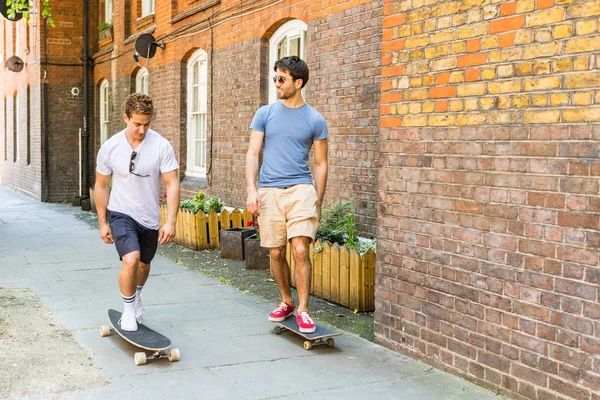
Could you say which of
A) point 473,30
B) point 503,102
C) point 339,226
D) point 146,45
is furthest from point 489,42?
point 146,45

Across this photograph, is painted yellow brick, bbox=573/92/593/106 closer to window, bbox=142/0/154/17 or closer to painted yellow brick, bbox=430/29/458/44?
painted yellow brick, bbox=430/29/458/44

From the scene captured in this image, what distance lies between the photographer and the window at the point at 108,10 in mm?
19469

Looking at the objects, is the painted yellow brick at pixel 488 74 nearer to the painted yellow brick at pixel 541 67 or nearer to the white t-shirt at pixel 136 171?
the painted yellow brick at pixel 541 67

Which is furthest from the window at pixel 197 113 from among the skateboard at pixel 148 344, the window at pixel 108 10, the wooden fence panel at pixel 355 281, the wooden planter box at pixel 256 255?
the skateboard at pixel 148 344

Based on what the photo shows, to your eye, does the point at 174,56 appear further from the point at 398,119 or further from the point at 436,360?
the point at 436,360

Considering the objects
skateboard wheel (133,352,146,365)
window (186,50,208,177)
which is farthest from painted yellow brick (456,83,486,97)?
window (186,50,208,177)

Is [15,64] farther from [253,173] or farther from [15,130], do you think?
[253,173]

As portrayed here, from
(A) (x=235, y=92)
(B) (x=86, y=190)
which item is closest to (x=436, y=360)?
(A) (x=235, y=92)

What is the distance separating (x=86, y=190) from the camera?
20.0 m

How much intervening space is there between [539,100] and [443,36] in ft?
3.11

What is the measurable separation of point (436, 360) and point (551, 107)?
188cm

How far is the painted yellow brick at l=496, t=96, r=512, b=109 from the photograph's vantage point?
13.9 ft

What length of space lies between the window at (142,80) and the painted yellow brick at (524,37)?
42.7 ft

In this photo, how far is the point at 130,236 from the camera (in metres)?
5.18
